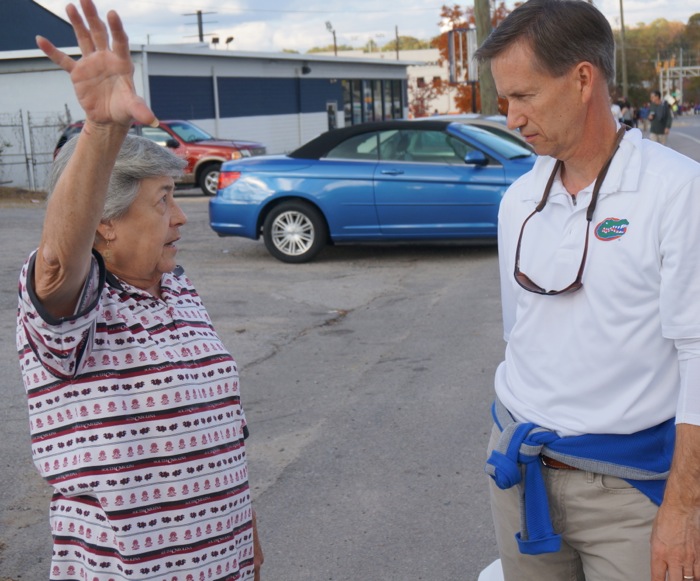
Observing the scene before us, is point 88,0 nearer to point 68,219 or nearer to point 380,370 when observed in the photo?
point 68,219

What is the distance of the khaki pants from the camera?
7.64 ft

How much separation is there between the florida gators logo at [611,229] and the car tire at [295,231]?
976cm

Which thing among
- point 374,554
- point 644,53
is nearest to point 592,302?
point 374,554

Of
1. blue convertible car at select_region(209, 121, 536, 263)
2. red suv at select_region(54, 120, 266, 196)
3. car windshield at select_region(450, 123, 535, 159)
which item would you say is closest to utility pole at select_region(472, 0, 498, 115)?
red suv at select_region(54, 120, 266, 196)

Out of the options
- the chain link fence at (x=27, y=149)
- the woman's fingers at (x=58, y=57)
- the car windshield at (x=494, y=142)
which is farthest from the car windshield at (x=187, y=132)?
the woman's fingers at (x=58, y=57)

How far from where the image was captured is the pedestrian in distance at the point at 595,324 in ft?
7.12

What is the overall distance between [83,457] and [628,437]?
1254mm

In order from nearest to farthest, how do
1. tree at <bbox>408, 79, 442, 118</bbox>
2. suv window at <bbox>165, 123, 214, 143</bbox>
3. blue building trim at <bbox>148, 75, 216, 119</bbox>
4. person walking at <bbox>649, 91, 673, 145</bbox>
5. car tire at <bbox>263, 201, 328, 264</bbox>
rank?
car tire at <bbox>263, 201, 328, 264</bbox> → suv window at <bbox>165, 123, 214, 143</bbox> → person walking at <bbox>649, 91, 673, 145</bbox> → blue building trim at <bbox>148, 75, 216, 119</bbox> → tree at <bbox>408, 79, 442, 118</bbox>

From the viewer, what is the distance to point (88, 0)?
183cm

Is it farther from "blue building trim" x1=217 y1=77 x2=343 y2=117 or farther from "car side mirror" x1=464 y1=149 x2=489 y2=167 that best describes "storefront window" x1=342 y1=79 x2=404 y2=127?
"car side mirror" x1=464 y1=149 x2=489 y2=167

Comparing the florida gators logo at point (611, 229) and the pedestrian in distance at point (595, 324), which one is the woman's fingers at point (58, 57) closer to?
the pedestrian in distance at point (595, 324)

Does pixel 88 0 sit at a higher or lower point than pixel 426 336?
higher

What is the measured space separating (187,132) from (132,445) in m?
22.4

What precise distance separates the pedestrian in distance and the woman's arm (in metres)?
0.93
